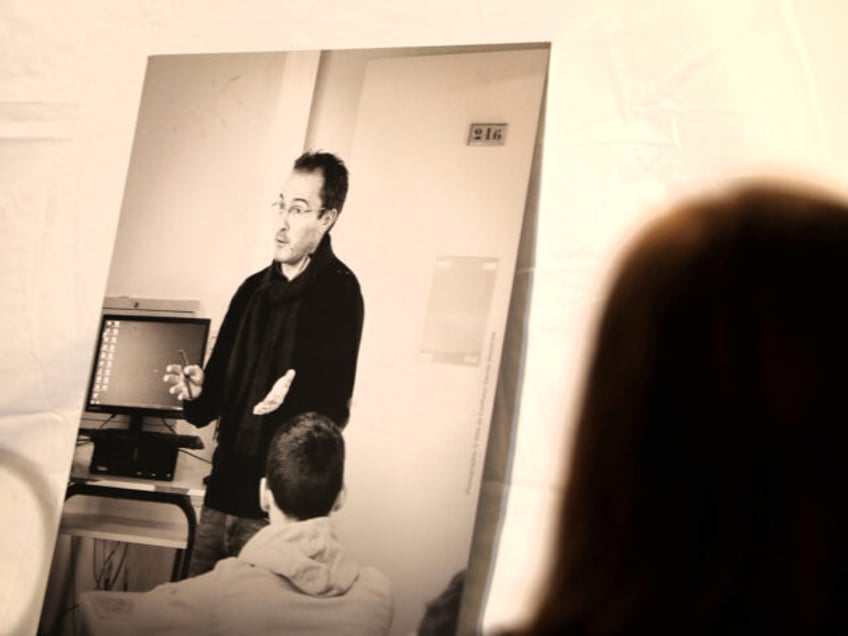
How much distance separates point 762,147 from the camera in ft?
2.36

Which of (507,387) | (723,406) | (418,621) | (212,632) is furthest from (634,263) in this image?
(212,632)

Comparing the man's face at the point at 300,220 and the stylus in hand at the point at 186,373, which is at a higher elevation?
the man's face at the point at 300,220

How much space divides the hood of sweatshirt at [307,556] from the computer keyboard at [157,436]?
12 centimetres

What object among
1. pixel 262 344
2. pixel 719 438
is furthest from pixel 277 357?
pixel 719 438

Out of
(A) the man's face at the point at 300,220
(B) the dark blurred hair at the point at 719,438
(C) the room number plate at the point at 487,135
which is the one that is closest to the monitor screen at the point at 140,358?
(A) the man's face at the point at 300,220

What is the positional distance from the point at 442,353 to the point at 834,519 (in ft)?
1.42

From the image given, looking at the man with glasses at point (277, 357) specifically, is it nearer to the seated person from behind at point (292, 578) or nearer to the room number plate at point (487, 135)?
the seated person from behind at point (292, 578)

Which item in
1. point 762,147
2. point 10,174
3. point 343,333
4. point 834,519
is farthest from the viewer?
point 10,174

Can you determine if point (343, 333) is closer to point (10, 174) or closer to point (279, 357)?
point (279, 357)

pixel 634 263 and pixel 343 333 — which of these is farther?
pixel 343 333

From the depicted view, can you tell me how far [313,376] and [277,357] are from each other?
5 cm

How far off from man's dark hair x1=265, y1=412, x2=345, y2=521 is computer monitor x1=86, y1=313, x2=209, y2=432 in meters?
0.13

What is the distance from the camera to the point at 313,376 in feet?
2.72

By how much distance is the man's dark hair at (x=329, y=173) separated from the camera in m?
0.84
